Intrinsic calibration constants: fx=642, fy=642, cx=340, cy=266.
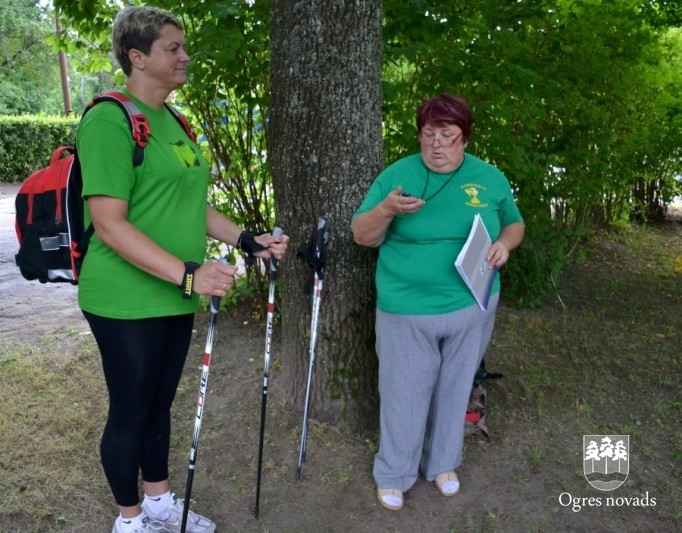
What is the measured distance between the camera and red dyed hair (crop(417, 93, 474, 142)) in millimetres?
2584

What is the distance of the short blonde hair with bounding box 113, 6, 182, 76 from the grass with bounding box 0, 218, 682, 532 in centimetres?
199

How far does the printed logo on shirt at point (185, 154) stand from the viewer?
2.22 metres

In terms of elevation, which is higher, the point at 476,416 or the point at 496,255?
the point at 496,255

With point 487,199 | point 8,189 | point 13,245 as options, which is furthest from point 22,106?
point 487,199

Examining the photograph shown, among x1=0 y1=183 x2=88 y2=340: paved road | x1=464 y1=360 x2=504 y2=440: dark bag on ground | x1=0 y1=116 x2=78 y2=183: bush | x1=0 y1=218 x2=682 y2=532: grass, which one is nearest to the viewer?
x1=0 y1=218 x2=682 y2=532: grass

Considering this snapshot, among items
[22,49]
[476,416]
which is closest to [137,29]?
[476,416]

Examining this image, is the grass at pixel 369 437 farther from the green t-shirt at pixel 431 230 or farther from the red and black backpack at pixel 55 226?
the red and black backpack at pixel 55 226

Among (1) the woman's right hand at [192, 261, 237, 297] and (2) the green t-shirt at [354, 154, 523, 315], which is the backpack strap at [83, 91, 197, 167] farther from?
(2) the green t-shirt at [354, 154, 523, 315]

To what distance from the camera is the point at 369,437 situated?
11.1 ft

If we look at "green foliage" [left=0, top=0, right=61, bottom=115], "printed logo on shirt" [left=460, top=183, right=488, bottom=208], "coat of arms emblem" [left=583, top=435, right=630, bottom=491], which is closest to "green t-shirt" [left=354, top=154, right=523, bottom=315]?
"printed logo on shirt" [left=460, top=183, right=488, bottom=208]

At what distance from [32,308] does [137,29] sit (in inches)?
161

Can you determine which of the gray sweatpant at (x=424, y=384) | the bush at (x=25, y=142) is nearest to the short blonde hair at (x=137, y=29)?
the gray sweatpant at (x=424, y=384)

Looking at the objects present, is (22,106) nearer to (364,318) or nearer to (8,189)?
(8,189)

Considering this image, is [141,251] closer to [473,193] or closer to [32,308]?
[473,193]
